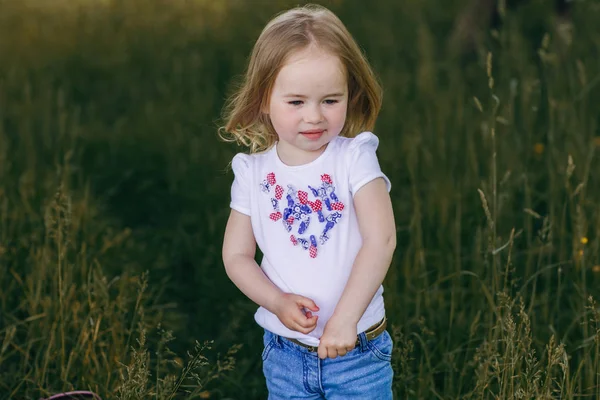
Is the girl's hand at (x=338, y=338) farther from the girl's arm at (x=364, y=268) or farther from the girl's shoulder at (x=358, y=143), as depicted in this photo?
the girl's shoulder at (x=358, y=143)

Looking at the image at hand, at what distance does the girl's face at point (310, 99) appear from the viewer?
2.17 m

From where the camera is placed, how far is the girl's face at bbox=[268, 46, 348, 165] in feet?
7.13

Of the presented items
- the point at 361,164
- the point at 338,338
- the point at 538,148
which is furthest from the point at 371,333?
the point at 538,148

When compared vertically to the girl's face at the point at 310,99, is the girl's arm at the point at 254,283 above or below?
below

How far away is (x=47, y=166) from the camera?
13.9 feet

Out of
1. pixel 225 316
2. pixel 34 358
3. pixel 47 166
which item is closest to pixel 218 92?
pixel 47 166

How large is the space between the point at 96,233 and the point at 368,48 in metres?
3.03

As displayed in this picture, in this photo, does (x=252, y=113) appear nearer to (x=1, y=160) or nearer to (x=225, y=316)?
(x=225, y=316)

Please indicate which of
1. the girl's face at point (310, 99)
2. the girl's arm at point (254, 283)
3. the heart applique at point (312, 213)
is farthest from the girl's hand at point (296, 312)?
the girl's face at point (310, 99)

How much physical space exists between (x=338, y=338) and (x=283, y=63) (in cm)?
63

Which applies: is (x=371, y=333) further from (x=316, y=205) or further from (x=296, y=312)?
(x=316, y=205)

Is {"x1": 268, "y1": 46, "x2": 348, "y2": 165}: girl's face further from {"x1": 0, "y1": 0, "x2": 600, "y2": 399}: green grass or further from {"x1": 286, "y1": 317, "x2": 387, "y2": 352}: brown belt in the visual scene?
{"x1": 0, "y1": 0, "x2": 600, "y2": 399}: green grass

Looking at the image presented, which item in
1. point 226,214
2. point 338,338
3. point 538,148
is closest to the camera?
point 338,338

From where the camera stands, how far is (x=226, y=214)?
4.05 meters
